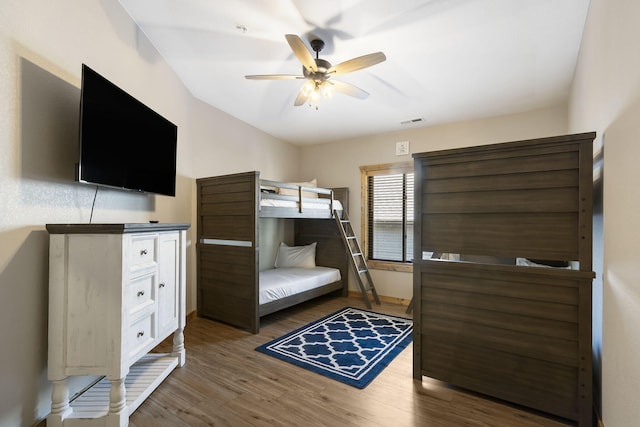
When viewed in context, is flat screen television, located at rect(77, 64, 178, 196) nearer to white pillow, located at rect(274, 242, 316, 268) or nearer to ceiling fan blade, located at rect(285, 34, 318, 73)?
ceiling fan blade, located at rect(285, 34, 318, 73)

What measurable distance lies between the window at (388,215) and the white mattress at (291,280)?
728mm

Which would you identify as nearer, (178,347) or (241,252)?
(178,347)

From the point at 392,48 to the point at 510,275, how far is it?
187 cm

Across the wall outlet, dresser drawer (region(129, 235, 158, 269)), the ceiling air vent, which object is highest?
the ceiling air vent

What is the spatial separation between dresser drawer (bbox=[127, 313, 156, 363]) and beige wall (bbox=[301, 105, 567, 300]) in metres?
3.13

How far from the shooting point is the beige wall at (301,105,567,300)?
346cm

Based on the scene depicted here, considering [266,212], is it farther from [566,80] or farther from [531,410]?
[566,80]

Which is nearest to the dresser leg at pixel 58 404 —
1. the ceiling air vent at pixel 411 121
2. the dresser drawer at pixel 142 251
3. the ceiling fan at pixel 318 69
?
the dresser drawer at pixel 142 251

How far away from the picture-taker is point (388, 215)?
14.7 feet

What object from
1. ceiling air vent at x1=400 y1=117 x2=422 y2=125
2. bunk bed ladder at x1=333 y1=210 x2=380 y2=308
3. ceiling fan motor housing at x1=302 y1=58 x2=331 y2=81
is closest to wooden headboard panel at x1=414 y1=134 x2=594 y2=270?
ceiling fan motor housing at x1=302 y1=58 x2=331 y2=81

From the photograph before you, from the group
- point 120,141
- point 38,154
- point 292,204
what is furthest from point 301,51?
point 292,204

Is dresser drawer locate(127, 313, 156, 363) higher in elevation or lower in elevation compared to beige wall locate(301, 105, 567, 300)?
lower

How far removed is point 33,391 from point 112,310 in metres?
0.57

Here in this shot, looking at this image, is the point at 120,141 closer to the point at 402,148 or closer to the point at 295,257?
the point at 295,257
